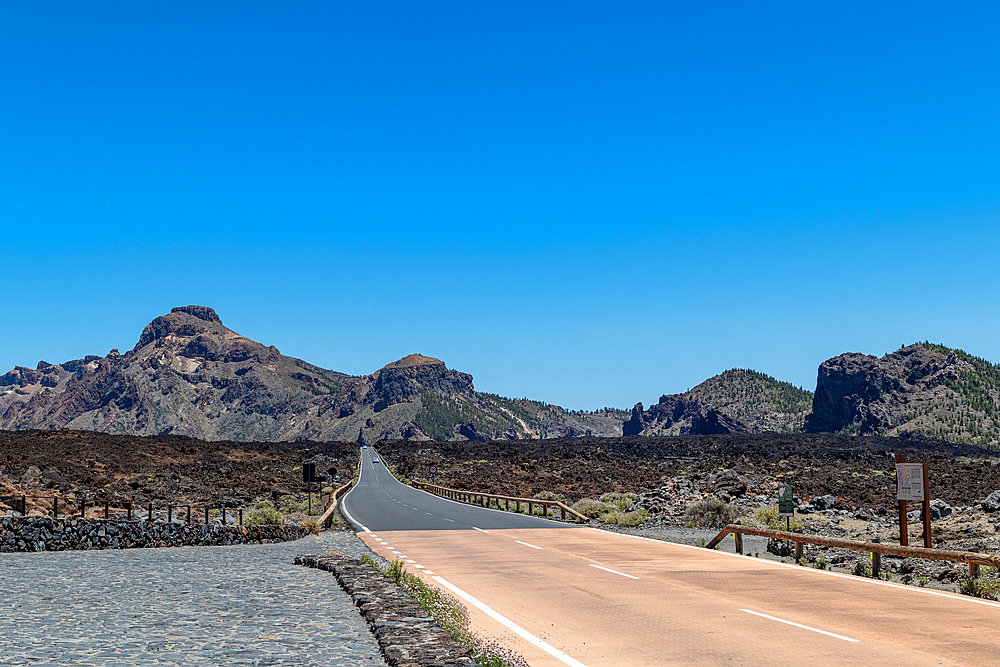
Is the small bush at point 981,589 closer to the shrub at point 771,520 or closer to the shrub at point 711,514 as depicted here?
the shrub at point 771,520

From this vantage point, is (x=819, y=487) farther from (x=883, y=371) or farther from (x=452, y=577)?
(x=883, y=371)

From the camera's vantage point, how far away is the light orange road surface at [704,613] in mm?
8539

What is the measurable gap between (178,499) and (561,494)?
80.9 ft

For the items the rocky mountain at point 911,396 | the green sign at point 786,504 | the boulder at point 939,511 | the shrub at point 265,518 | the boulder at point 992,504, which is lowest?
the shrub at point 265,518

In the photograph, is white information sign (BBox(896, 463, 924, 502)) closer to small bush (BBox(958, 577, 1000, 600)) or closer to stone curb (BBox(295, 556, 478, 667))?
small bush (BBox(958, 577, 1000, 600))

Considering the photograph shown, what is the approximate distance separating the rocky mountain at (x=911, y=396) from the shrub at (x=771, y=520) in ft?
437

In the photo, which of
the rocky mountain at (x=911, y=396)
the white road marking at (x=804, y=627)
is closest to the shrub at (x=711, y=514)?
the white road marking at (x=804, y=627)

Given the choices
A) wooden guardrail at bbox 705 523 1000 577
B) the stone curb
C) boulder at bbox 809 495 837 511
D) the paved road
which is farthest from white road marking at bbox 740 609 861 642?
boulder at bbox 809 495 837 511

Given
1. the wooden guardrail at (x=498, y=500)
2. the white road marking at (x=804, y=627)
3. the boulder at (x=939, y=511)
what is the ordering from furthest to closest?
the wooden guardrail at (x=498, y=500)
the boulder at (x=939, y=511)
the white road marking at (x=804, y=627)

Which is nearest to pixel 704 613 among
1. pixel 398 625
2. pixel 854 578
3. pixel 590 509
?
pixel 398 625

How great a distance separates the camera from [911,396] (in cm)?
18075

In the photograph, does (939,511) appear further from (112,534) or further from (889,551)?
(112,534)

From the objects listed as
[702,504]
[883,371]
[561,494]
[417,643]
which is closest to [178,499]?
[561,494]

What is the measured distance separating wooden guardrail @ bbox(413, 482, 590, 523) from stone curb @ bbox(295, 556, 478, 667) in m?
21.1
